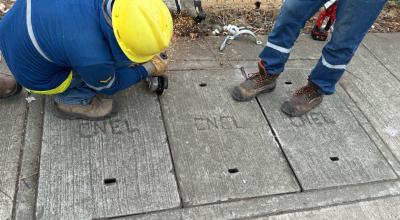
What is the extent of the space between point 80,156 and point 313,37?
8.22 ft

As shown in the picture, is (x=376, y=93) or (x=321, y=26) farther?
(x=321, y=26)

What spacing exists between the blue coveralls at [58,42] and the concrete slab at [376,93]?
1.90 m

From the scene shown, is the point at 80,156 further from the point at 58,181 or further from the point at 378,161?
the point at 378,161

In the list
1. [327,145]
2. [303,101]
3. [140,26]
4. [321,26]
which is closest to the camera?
[140,26]

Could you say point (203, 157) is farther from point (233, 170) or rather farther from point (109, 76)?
point (109, 76)

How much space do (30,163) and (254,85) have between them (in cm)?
160

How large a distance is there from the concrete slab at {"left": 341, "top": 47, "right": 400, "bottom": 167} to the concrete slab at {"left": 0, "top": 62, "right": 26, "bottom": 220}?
242cm

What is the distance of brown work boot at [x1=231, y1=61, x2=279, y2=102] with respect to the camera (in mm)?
2760

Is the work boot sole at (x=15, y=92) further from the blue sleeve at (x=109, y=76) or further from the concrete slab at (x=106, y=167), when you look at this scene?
the blue sleeve at (x=109, y=76)

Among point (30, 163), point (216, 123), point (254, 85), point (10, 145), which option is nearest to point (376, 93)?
point (254, 85)

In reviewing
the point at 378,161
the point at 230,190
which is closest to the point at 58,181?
the point at 230,190

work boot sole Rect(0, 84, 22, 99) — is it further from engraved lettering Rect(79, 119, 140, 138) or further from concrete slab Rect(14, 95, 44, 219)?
engraved lettering Rect(79, 119, 140, 138)

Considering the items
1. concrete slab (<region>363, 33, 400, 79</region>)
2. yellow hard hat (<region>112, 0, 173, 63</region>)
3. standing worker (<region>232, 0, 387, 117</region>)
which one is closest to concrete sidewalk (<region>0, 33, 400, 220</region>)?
standing worker (<region>232, 0, 387, 117</region>)

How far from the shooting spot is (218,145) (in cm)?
241
